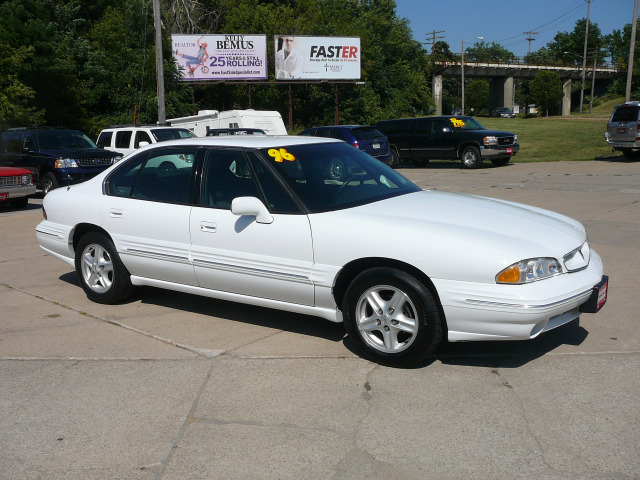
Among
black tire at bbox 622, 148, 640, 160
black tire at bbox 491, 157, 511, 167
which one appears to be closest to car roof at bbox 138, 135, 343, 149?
black tire at bbox 491, 157, 511, 167

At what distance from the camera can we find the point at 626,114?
24.0 meters

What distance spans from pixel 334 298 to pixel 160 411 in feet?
4.98

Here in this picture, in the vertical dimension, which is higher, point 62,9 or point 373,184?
point 62,9

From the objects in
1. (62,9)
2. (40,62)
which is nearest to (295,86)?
(62,9)

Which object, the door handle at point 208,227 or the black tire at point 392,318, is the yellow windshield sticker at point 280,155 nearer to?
the door handle at point 208,227

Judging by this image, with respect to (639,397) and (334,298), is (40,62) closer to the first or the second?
(334,298)

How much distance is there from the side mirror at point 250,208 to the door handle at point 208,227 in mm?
399

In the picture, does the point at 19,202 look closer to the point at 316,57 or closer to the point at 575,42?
the point at 316,57

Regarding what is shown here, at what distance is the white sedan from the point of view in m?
4.68

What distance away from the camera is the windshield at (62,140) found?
17270 millimetres

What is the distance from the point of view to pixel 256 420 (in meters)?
4.20

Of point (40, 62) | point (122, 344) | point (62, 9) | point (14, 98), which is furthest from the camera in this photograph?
point (62, 9)

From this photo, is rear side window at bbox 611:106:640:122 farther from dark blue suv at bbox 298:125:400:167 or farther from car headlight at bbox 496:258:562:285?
car headlight at bbox 496:258:562:285

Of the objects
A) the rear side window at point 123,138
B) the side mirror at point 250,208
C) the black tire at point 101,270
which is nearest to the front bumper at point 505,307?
the side mirror at point 250,208
